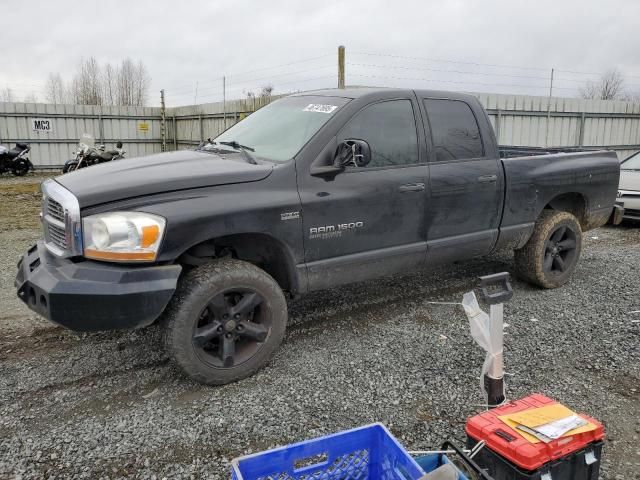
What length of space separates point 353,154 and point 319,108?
703mm

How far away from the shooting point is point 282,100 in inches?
188

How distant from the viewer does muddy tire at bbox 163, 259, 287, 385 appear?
10.9 ft

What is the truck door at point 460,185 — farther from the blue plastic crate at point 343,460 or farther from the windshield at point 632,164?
the windshield at point 632,164

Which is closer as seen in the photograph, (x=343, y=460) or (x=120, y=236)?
(x=343, y=460)

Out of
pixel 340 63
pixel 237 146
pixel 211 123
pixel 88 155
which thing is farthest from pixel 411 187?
pixel 211 123

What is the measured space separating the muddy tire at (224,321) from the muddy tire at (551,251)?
2.93 metres

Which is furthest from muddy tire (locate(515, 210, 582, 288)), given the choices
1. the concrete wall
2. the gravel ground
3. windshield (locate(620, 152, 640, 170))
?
the concrete wall

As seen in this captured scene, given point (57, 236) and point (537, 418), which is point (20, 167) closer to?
point (57, 236)

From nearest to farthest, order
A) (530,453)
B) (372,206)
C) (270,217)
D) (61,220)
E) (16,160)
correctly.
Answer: (530,453), (61,220), (270,217), (372,206), (16,160)

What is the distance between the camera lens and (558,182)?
209 inches

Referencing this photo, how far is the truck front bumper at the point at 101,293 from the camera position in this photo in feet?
9.91

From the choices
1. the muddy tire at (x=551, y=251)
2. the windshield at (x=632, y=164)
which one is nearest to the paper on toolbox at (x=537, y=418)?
the muddy tire at (x=551, y=251)

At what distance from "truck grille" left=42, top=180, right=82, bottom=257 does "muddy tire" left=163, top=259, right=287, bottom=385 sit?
2.27ft

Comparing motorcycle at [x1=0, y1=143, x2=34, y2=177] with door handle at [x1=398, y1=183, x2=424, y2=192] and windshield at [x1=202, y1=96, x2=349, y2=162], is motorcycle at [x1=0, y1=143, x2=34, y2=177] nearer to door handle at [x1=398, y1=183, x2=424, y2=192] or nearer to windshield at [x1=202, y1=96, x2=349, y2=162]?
windshield at [x1=202, y1=96, x2=349, y2=162]
